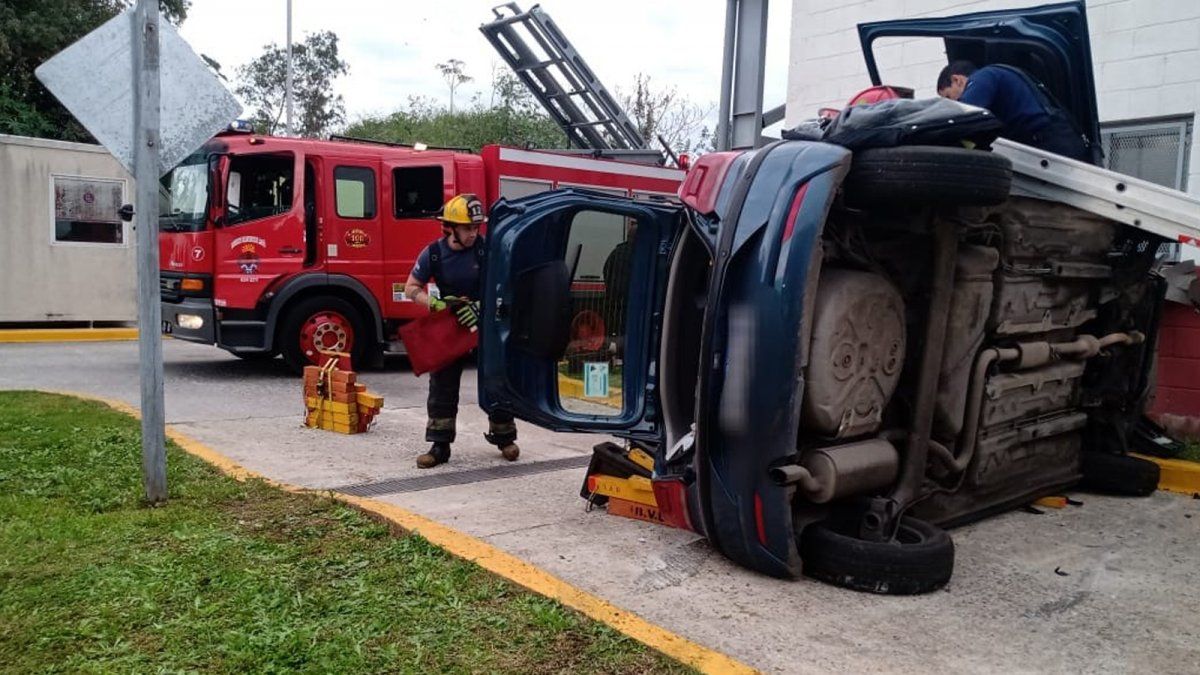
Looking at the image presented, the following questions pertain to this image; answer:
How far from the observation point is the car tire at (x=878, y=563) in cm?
384

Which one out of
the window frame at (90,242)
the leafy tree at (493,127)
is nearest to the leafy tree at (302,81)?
the leafy tree at (493,127)

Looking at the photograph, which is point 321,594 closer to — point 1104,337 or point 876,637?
point 876,637

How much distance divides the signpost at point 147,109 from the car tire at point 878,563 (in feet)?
10.7

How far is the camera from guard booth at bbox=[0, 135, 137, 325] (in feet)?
42.0

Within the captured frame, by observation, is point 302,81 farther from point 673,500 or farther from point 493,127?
point 673,500

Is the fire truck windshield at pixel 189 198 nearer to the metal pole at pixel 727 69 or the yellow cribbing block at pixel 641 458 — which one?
the metal pole at pixel 727 69

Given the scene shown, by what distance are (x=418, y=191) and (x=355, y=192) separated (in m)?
0.72

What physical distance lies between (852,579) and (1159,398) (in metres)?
4.15

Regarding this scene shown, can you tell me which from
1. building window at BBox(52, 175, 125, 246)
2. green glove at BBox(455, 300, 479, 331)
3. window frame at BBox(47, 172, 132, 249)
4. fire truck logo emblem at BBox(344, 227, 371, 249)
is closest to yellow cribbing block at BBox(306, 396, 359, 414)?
green glove at BBox(455, 300, 479, 331)

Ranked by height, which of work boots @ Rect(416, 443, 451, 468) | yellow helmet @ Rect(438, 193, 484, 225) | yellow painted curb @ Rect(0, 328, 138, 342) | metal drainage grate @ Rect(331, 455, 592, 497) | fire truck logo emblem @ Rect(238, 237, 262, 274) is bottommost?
metal drainage grate @ Rect(331, 455, 592, 497)

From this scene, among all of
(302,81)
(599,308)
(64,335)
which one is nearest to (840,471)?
(599,308)

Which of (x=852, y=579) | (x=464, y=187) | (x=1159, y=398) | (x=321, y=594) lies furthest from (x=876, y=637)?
(x=464, y=187)

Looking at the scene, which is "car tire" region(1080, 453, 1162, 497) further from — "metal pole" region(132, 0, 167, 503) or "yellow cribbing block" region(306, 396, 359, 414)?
"metal pole" region(132, 0, 167, 503)

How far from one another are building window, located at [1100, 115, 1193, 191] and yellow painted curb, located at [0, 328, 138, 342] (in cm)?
1246
